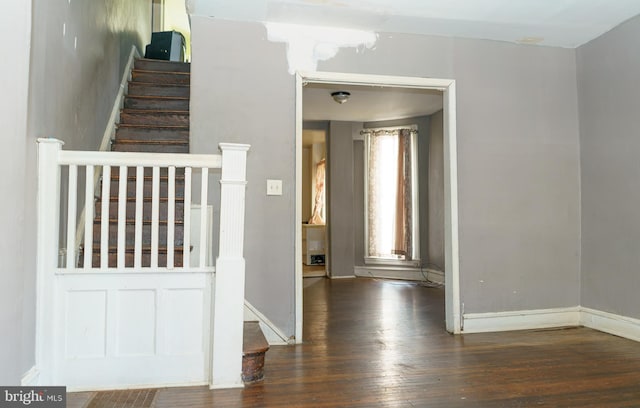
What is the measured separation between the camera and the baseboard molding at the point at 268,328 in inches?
116

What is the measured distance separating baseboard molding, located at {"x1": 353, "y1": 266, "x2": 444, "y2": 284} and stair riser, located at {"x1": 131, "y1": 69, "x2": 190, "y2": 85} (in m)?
3.51

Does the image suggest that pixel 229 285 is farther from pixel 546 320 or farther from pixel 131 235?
pixel 546 320

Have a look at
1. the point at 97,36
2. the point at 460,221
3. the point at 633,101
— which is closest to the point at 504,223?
the point at 460,221

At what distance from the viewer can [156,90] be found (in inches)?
182

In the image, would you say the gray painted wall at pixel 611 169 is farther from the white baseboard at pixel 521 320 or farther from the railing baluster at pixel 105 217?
the railing baluster at pixel 105 217

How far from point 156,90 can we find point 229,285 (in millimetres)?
3186

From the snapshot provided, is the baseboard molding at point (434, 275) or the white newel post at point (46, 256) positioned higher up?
the white newel post at point (46, 256)

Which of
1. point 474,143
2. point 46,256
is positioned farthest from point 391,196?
point 46,256

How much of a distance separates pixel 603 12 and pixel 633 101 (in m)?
0.68

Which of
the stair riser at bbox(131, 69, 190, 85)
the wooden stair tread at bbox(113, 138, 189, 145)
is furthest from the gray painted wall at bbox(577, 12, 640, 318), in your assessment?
the stair riser at bbox(131, 69, 190, 85)

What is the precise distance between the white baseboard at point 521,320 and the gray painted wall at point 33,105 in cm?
287

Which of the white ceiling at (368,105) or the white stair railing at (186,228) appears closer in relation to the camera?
the white stair railing at (186,228)

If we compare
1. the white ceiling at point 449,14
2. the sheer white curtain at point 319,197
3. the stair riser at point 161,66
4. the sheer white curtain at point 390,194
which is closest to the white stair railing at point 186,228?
the white ceiling at point 449,14

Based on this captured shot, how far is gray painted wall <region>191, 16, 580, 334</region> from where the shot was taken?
3.02 metres
